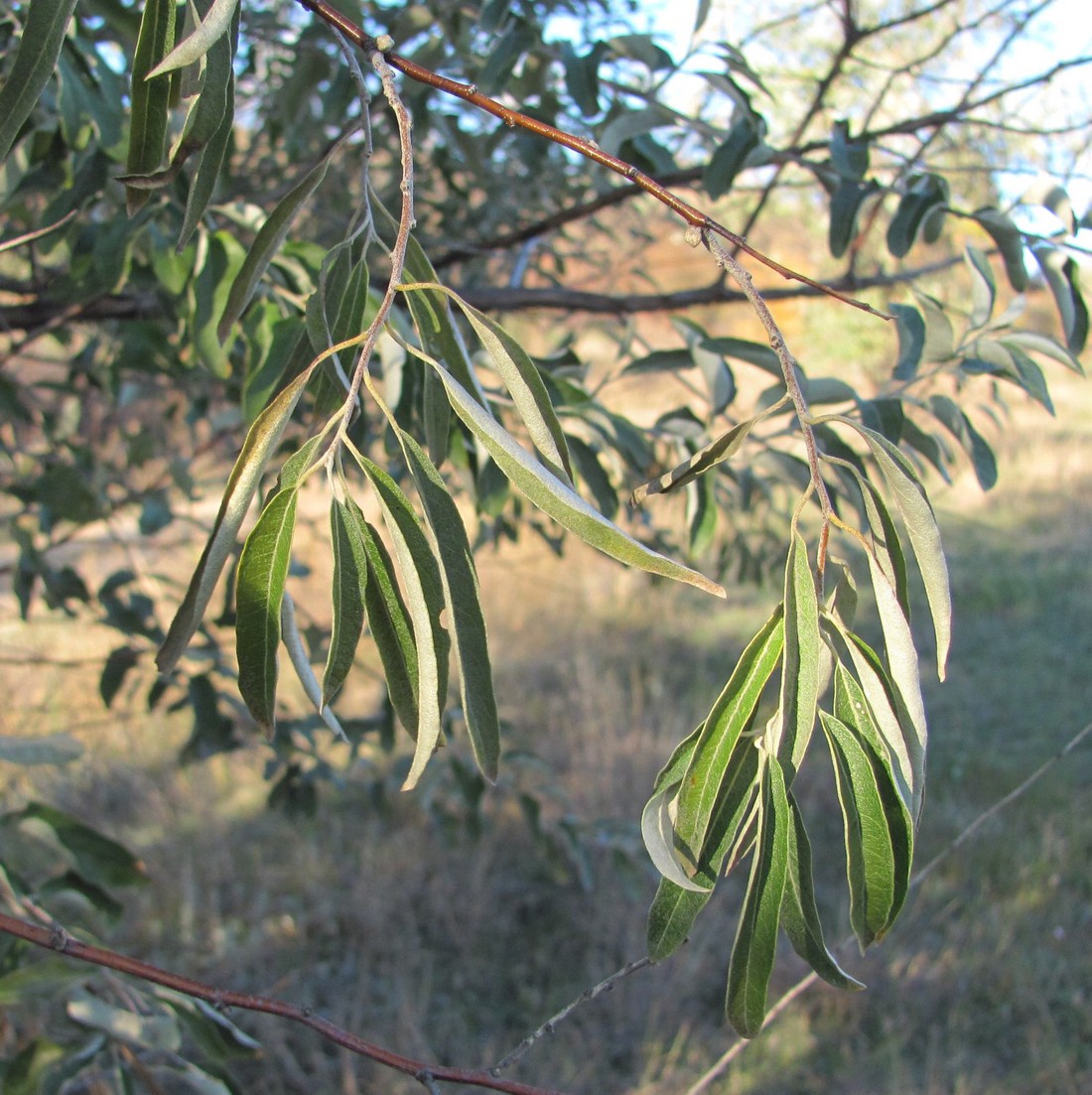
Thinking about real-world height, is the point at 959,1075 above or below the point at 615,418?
below

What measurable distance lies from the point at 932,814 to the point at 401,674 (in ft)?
10.1

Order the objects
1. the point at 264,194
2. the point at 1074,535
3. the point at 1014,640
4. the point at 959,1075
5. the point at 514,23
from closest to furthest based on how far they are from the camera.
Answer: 1. the point at 514,23
2. the point at 264,194
3. the point at 959,1075
4. the point at 1014,640
5. the point at 1074,535

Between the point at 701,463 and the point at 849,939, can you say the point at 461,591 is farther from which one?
the point at 849,939

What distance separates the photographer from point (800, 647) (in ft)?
1.45

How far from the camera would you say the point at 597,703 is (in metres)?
3.74

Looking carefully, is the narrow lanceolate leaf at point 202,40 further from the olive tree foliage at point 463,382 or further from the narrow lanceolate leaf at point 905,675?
the narrow lanceolate leaf at point 905,675

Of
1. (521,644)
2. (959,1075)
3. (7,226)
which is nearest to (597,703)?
(521,644)

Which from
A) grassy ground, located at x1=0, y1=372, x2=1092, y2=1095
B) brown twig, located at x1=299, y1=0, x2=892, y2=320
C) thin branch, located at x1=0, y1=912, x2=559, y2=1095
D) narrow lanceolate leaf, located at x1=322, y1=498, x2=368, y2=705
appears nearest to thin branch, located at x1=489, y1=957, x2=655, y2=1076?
thin branch, located at x1=0, y1=912, x2=559, y2=1095

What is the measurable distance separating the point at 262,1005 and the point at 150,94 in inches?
19.7

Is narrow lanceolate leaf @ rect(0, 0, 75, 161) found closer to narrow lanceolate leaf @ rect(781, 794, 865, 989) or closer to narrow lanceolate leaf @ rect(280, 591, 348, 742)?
narrow lanceolate leaf @ rect(280, 591, 348, 742)

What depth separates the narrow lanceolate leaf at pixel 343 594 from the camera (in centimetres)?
48

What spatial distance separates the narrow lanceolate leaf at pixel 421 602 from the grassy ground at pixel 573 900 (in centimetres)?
102

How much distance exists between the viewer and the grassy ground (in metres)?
2.22

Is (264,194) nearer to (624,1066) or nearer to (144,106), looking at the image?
(144,106)
